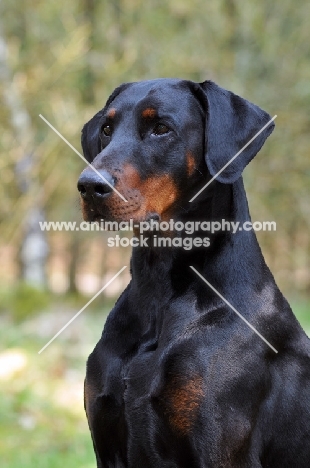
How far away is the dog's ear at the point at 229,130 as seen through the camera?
2.94 meters

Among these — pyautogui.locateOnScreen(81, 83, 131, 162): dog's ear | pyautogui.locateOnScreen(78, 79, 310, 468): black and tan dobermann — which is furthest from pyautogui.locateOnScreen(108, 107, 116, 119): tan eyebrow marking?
pyautogui.locateOnScreen(81, 83, 131, 162): dog's ear

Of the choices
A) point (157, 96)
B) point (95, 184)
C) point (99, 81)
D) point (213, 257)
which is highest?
point (157, 96)

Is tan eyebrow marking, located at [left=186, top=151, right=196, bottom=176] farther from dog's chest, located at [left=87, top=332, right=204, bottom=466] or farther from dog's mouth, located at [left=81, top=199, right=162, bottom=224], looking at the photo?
dog's chest, located at [left=87, top=332, right=204, bottom=466]

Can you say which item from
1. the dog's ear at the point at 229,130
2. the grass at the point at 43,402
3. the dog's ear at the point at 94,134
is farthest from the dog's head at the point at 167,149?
the grass at the point at 43,402

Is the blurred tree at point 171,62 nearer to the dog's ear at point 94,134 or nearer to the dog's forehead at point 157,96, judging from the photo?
the dog's ear at point 94,134

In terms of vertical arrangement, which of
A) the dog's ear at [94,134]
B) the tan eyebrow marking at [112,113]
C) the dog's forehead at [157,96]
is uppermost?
the dog's forehead at [157,96]

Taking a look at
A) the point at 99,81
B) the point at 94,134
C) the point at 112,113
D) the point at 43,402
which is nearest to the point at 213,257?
the point at 112,113

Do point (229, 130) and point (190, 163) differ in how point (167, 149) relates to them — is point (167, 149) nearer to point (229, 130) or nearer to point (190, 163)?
point (190, 163)

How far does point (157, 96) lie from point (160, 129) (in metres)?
0.15

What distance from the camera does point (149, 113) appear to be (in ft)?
10.1

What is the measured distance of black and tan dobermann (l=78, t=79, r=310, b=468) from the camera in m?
2.69

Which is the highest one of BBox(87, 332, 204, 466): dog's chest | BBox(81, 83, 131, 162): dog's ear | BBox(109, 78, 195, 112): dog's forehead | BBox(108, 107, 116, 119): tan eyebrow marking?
BBox(109, 78, 195, 112): dog's forehead

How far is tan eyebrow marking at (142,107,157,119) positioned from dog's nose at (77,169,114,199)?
0.38 metres

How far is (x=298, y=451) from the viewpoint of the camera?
113 inches
